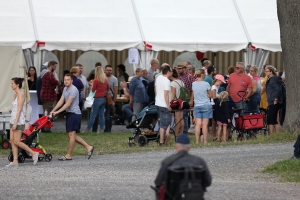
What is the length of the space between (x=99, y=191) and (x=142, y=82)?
1222 centimetres

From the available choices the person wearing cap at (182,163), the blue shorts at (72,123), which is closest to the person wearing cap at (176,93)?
the blue shorts at (72,123)

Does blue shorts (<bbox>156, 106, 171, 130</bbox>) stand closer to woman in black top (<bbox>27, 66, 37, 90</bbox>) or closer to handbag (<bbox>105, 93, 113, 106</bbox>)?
handbag (<bbox>105, 93, 113, 106</bbox>)

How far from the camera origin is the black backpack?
26.1 ft

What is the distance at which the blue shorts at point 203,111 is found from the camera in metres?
19.4

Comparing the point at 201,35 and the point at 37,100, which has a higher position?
the point at 201,35

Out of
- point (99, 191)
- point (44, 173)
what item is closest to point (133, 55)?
point (44, 173)

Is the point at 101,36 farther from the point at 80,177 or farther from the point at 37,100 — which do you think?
the point at 80,177

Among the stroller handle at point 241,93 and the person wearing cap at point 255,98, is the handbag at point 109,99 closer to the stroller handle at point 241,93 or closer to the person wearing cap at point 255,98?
the person wearing cap at point 255,98

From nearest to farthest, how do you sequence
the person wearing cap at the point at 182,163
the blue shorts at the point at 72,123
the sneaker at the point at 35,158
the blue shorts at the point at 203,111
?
1. the person wearing cap at the point at 182,163
2. the sneaker at the point at 35,158
3. the blue shorts at the point at 72,123
4. the blue shorts at the point at 203,111

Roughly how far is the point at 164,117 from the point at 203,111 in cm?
91

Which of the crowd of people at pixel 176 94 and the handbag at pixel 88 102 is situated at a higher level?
the crowd of people at pixel 176 94

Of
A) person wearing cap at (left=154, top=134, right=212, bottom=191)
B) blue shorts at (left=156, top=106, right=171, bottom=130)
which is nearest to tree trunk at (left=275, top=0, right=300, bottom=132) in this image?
blue shorts at (left=156, top=106, right=171, bottom=130)

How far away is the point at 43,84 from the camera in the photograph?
79.3 feet

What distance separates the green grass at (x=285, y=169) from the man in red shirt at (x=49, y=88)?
10.3 m
